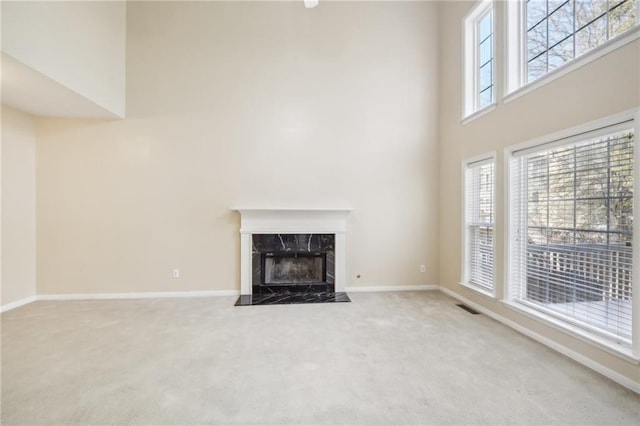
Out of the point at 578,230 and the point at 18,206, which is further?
the point at 18,206

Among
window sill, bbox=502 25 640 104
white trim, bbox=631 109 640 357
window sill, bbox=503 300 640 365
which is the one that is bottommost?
window sill, bbox=503 300 640 365

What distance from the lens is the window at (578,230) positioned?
2.00 m

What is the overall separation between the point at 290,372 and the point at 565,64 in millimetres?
3478

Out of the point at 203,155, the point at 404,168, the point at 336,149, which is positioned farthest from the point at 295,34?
the point at 404,168

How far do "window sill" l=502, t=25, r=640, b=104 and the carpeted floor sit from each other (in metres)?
2.46

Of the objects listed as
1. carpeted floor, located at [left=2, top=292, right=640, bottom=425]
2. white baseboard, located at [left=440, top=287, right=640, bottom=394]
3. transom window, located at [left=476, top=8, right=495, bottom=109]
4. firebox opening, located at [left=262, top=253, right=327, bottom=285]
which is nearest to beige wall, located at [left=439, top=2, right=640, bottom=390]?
white baseboard, located at [left=440, top=287, right=640, bottom=394]

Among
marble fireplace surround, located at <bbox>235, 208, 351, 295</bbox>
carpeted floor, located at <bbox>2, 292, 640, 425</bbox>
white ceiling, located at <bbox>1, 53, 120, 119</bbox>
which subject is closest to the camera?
carpeted floor, located at <bbox>2, 292, 640, 425</bbox>

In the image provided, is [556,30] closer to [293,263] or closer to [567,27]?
[567,27]

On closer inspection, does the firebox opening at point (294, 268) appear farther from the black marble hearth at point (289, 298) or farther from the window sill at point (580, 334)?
the window sill at point (580, 334)

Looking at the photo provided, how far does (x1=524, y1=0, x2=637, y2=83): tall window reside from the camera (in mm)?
2105

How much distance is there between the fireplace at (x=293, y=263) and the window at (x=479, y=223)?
6.42 feet

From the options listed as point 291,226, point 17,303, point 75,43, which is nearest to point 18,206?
point 17,303

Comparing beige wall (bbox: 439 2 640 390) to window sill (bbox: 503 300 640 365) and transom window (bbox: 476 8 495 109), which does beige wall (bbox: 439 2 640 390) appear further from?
transom window (bbox: 476 8 495 109)

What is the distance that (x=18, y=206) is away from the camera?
356 centimetres
